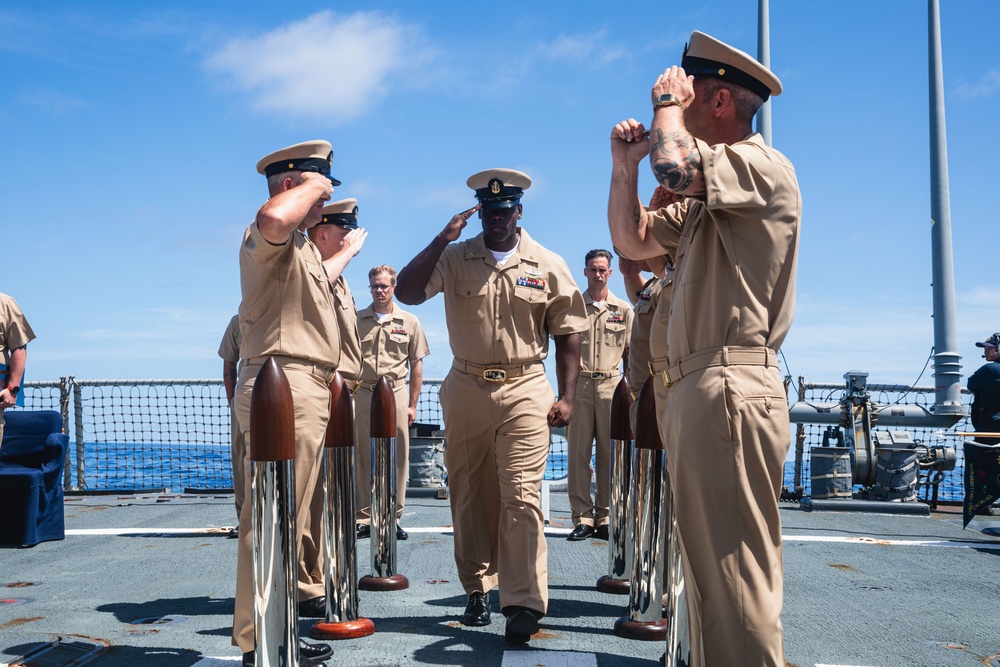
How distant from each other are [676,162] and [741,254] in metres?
0.36

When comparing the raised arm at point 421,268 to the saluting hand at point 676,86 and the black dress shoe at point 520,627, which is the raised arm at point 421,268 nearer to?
the black dress shoe at point 520,627

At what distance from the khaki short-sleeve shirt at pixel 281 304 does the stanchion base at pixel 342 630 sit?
1306mm

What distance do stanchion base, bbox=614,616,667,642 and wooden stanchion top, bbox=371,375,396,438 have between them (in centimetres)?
174

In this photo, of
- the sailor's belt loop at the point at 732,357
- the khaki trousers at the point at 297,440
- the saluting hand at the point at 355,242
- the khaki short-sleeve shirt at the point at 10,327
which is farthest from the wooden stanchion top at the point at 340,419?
the khaki short-sleeve shirt at the point at 10,327

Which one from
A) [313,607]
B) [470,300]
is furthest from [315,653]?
[470,300]

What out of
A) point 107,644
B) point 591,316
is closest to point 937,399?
point 591,316

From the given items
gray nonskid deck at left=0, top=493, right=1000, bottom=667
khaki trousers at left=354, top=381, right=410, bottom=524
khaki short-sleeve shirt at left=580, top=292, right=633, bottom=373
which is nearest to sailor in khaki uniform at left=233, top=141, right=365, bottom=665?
gray nonskid deck at left=0, top=493, right=1000, bottom=667

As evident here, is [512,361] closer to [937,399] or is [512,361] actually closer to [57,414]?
[57,414]

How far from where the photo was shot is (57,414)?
8445mm

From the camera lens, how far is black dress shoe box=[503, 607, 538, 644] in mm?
4234

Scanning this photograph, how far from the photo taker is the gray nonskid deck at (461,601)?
404 cm

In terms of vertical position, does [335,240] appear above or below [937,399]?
above

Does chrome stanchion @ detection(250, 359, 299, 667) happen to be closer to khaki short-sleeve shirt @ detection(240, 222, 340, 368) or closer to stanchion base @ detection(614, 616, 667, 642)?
khaki short-sleeve shirt @ detection(240, 222, 340, 368)

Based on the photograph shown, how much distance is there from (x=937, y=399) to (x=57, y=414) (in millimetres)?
11584
